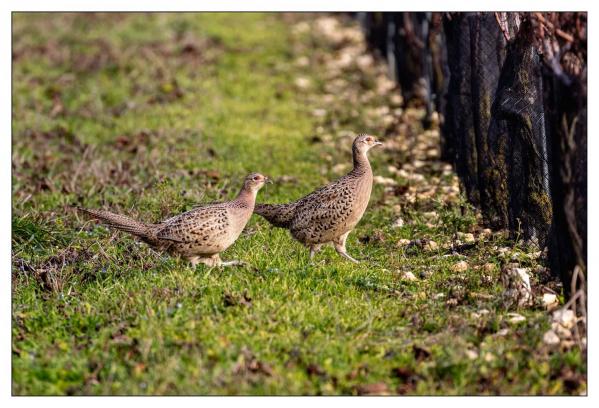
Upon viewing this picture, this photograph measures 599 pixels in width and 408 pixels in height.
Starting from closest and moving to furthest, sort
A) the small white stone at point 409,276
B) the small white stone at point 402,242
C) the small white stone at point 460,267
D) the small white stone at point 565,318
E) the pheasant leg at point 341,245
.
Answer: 1. the small white stone at point 565,318
2. the small white stone at point 409,276
3. the small white stone at point 460,267
4. the pheasant leg at point 341,245
5. the small white stone at point 402,242

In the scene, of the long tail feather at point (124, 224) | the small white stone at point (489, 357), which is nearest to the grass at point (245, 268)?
the small white stone at point (489, 357)

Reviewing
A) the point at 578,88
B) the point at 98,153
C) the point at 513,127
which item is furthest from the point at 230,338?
the point at 98,153

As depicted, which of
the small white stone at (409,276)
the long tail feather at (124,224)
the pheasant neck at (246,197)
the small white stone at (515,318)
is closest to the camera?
the small white stone at (515,318)

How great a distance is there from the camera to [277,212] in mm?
9977

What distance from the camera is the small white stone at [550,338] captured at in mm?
7148

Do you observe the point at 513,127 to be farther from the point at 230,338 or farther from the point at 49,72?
the point at 49,72

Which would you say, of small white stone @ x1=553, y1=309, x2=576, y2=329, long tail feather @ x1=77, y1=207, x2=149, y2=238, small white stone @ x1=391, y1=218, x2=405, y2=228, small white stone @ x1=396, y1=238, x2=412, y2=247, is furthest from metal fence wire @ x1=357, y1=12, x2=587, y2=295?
long tail feather @ x1=77, y1=207, x2=149, y2=238

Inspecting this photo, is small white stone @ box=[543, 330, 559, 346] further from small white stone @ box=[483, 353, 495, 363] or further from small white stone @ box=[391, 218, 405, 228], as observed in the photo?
small white stone @ box=[391, 218, 405, 228]

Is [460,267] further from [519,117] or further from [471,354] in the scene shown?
[471,354]

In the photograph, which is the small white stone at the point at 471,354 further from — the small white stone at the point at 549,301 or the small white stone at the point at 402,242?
the small white stone at the point at 402,242

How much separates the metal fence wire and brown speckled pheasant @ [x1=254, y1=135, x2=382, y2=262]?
1.39m

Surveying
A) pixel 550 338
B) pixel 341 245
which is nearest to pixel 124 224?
pixel 341 245

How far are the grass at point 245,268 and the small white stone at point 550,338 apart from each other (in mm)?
56

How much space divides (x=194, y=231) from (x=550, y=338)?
326 cm
